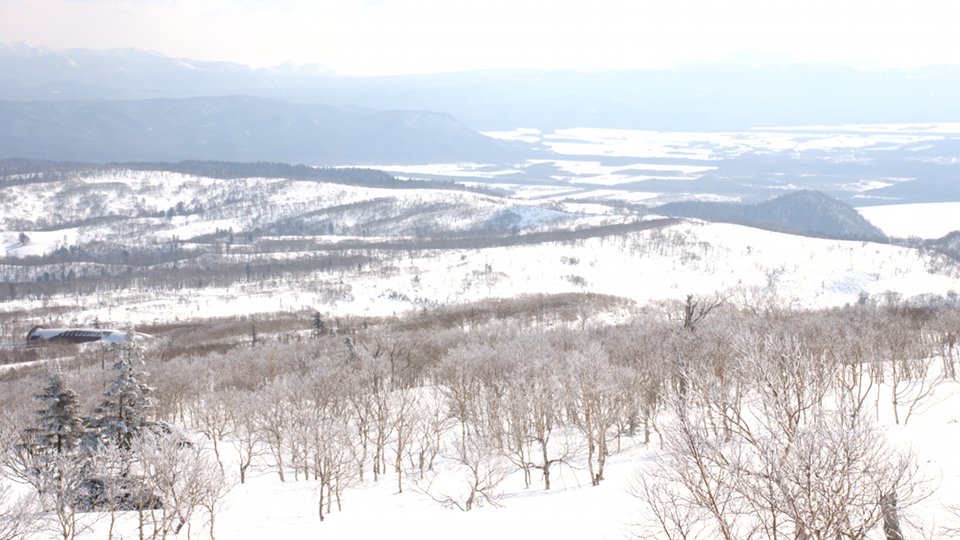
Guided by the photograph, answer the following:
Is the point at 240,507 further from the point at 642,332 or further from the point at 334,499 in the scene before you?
the point at 642,332

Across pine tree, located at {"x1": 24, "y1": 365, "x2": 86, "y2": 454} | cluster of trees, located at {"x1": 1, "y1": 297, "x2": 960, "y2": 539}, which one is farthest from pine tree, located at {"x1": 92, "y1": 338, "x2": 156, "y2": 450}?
pine tree, located at {"x1": 24, "y1": 365, "x2": 86, "y2": 454}

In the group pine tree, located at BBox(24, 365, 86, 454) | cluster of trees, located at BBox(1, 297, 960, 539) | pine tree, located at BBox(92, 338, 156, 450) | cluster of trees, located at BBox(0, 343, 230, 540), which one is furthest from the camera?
pine tree, located at BBox(24, 365, 86, 454)

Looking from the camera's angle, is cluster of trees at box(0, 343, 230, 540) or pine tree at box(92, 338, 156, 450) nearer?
cluster of trees at box(0, 343, 230, 540)

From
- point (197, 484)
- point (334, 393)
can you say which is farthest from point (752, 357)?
point (334, 393)

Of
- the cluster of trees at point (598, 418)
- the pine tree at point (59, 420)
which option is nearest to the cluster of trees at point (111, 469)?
the pine tree at point (59, 420)

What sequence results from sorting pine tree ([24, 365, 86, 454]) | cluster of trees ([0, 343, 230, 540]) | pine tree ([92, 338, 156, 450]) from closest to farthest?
cluster of trees ([0, 343, 230, 540])
pine tree ([92, 338, 156, 450])
pine tree ([24, 365, 86, 454])

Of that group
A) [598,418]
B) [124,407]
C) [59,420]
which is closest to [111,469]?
[124,407]

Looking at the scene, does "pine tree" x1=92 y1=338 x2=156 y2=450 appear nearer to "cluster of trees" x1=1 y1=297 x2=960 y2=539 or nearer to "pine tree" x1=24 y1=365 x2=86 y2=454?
"cluster of trees" x1=1 y1=297 x2=960 y2=539
